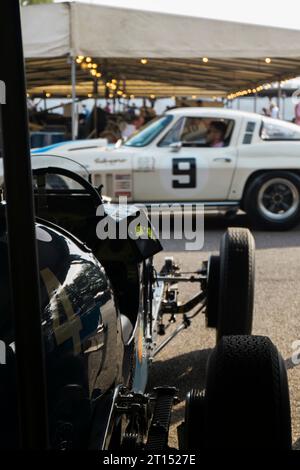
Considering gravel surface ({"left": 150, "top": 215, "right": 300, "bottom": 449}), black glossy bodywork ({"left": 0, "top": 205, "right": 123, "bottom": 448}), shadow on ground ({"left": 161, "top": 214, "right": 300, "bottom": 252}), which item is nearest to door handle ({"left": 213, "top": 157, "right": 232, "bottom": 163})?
shadow on ground ({"left": 161, "top": 214, "right": 300, "bottom": 252})

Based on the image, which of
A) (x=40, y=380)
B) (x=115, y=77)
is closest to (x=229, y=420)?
(x=40, y=380)

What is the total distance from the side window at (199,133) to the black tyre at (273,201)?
2.35ft

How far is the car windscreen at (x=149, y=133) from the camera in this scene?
9.12 metres

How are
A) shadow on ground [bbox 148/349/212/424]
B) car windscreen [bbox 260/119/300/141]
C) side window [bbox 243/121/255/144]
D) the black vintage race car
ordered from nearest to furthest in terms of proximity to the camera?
the black vintage race car → shadow on ground [bbox 148/349/212/424] → side window [bbox 243/121/255/144] → car windscreen [bbox 260/119/300/141]

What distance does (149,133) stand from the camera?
30.1 ft

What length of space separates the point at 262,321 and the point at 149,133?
4699mm

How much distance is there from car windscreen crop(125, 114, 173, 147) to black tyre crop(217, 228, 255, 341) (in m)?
5.54

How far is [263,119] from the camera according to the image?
9.48 metres

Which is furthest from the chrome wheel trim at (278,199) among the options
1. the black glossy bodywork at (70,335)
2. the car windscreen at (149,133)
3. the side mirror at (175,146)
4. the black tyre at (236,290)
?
the black glossy bodywork at (70,335)

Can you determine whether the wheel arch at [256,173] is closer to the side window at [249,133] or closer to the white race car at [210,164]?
the white race car at [210,164]

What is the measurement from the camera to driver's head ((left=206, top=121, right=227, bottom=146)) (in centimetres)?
919

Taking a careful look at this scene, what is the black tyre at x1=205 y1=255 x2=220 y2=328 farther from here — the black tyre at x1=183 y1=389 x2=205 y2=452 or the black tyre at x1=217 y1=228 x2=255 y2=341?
the black tyre at x1=183 y1=389 x2=205 y2=452

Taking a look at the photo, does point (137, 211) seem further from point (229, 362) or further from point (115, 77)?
point (115, 77)

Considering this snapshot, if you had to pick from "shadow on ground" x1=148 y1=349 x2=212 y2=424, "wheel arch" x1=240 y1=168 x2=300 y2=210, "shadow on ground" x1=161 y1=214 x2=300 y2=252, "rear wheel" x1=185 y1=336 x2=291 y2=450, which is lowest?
"shadow on ground" x1=148 y1=349 x2=212 y2=424
